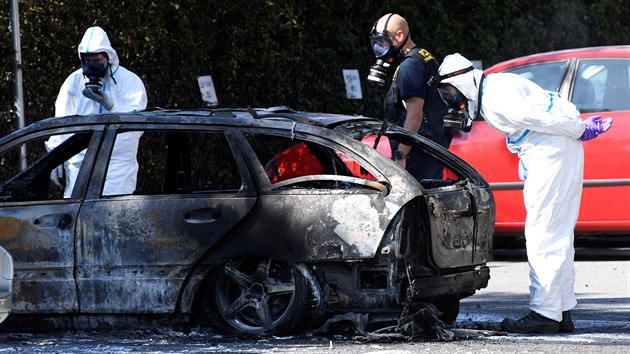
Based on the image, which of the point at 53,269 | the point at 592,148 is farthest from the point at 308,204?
the point at 592,148

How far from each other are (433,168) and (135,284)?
7.81 ft

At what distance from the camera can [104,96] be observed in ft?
30.8

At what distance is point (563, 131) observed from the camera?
25.2ft

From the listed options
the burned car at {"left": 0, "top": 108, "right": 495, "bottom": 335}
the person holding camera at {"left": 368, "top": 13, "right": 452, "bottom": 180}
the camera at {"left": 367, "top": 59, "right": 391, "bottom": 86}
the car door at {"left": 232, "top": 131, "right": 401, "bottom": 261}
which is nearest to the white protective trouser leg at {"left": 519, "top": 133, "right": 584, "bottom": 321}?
the burned car at {"left": 0, "top": 108, "right": 495, "bottom": 335}

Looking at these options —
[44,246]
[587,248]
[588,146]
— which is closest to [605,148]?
[588,146]

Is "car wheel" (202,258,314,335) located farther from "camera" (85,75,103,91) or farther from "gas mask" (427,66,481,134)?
"camera" (85,75,103,91)

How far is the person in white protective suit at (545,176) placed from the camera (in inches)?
302

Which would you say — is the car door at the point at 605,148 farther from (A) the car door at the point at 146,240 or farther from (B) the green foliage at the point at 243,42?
(B) the green foliage at the point at 243,42

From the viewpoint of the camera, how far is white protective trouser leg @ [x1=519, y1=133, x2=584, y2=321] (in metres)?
7.67

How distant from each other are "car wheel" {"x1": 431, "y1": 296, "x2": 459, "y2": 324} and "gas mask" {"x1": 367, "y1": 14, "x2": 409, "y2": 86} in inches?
79.1

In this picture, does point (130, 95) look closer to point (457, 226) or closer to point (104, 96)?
point (104, 96)

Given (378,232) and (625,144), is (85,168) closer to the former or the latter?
(378,232)

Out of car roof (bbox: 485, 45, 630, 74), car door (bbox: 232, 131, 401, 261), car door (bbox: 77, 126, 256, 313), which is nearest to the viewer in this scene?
car door (bbox: 232, 131, 401, 261)

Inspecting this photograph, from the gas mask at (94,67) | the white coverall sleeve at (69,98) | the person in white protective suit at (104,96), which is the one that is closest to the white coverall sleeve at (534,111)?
the person in white protective suit at (104,96)
